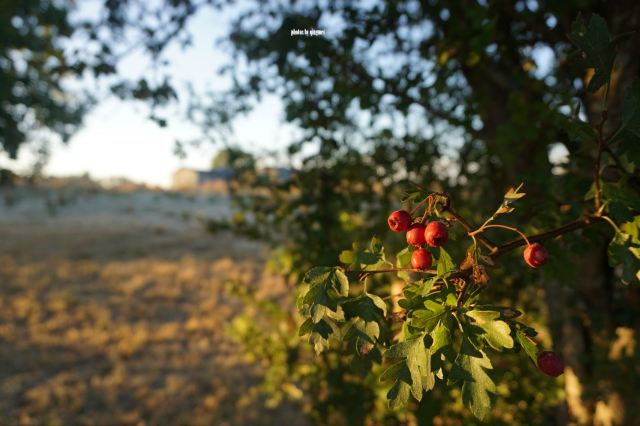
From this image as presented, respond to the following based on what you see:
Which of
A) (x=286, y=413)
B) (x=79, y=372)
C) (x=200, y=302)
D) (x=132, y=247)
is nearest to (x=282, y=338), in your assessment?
(x=286, y=413)

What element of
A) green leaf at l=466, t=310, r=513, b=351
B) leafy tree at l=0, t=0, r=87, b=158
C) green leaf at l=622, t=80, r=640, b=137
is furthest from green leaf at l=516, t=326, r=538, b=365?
leafy tree at l=0, t=0, r=87, b=158

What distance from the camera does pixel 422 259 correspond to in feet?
4.49

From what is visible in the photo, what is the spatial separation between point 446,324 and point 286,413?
Result: 6704 mm

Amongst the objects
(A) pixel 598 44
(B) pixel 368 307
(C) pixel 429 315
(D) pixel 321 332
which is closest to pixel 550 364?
(C) pixel 429 315

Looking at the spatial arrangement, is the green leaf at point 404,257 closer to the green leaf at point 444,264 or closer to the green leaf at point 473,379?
the green leaf at point 444,264

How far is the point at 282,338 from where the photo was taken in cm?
502

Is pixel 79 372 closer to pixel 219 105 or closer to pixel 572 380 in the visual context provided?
pixel 219 105

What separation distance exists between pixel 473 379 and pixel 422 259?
12.8 inches

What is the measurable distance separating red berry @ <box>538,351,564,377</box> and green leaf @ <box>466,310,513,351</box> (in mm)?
228

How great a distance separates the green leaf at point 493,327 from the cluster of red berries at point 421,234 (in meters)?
0.19

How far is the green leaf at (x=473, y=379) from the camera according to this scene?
1.23m

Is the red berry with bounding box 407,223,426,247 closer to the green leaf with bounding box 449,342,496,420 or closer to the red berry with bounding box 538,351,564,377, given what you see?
the green leaf with bounding box 449,342,496,420

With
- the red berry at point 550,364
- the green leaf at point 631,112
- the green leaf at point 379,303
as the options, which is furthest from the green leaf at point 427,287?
the green leaf at point 631,112

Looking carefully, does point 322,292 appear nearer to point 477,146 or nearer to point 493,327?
point 493,327
